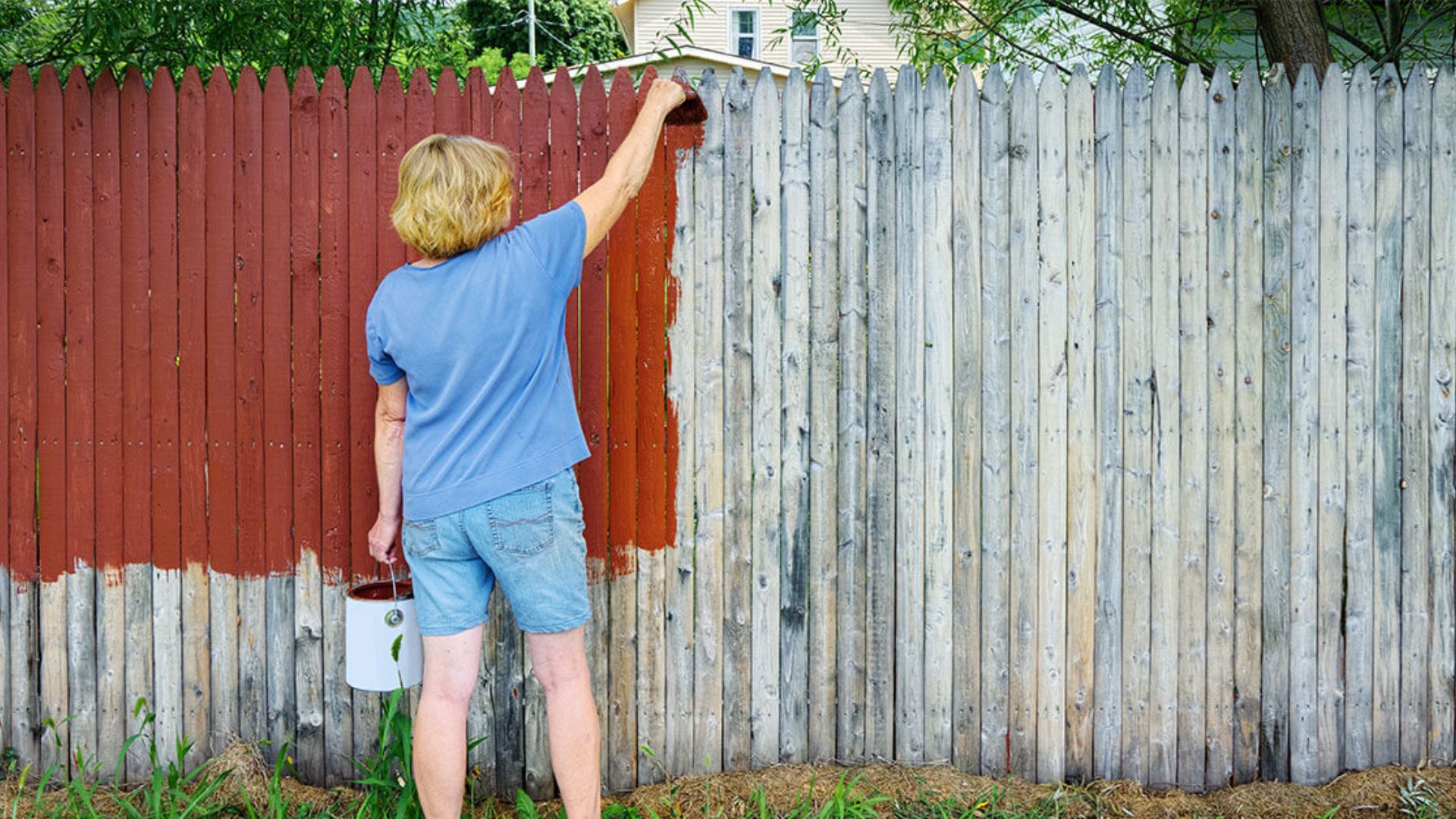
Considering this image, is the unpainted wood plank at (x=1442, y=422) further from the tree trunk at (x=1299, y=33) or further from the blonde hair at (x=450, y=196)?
the blonde hair at (x=450, y=196)

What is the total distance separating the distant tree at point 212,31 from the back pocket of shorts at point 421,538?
196 centimetres

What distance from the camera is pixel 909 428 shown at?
3.48 m

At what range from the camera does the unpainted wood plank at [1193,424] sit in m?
3.44

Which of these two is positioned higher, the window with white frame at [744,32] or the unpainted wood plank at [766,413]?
the window with white frame at [744,32]

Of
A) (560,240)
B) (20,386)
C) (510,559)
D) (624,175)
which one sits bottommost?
(510,559)

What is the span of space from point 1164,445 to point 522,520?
6.50 ft

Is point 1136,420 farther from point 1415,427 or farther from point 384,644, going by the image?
point 384,644

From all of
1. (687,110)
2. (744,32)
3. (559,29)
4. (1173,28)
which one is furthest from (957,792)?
(559,29)

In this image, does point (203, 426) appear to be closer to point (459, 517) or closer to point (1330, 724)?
point (459, 517)

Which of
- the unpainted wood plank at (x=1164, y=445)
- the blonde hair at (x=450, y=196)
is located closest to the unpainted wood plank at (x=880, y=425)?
the unpainted wood plank at (x=1164, y=445)

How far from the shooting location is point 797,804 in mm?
3365

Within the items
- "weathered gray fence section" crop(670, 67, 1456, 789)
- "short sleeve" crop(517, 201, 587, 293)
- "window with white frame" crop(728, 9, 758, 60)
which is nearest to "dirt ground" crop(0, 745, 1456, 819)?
"weathered gray fence section" crop(670, 67, 1456, 789)

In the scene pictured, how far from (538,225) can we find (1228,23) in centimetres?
548

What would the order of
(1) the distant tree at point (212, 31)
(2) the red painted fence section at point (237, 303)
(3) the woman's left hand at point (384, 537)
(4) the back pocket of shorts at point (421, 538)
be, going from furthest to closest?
(1) the distant tree at point (212, 31), (2) the red painted fence section at point (237, 303), (3) the woman's left hand at point (384, 537), (4) the back pocket of shorts at point (421, 538)
